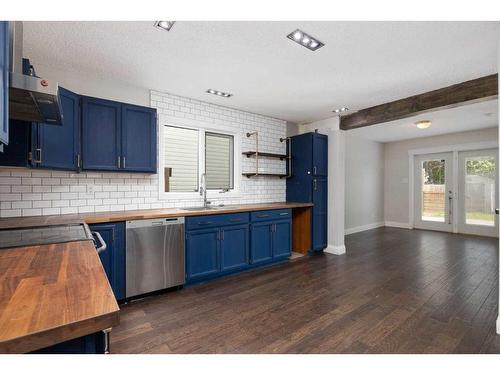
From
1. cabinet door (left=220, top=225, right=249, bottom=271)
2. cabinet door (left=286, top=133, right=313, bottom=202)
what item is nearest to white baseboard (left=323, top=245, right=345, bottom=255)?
cabinet door (left=286, top=133, right=313, bottom=202)

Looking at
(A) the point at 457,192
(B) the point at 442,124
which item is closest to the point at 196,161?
(B) the point at 442,124

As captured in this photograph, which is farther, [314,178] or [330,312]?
[314,178]

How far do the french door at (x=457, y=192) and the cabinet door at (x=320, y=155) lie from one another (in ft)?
12.9

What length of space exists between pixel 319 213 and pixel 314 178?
2.06 feet

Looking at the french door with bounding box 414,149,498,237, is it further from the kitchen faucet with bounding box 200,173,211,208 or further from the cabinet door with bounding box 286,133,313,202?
the kitchen faucet with bounding box 200,173,211,208

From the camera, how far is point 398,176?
7.19 meters

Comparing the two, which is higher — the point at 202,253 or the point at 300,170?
the point at 300,170

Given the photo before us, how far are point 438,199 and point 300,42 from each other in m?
6.42

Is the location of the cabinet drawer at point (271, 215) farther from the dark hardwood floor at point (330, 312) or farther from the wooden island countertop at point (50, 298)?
the wooden island countertop at point (50, 298)

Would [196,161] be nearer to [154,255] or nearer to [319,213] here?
[154,255]

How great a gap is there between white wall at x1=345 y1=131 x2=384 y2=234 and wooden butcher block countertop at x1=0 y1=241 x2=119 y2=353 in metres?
6.03

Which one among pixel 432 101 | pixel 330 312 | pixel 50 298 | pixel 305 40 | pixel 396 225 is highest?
pixel 305 40
